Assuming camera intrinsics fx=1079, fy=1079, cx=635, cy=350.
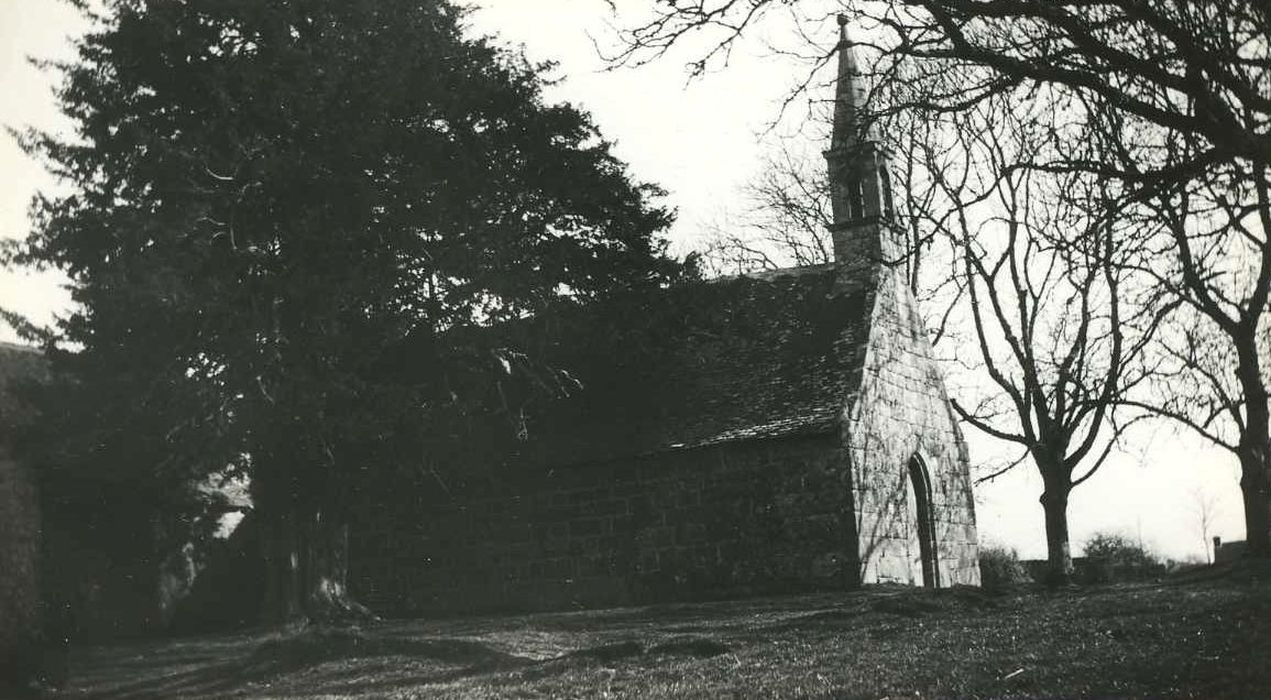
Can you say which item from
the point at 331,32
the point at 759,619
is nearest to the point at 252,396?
the point at 331,32

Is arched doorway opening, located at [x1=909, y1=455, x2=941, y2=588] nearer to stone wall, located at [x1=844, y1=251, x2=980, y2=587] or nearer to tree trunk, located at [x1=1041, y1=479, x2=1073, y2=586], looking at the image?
stone wall, located at [x1=844, y1=251, x2=980, y2=587]

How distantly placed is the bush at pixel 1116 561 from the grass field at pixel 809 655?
21.4 feet

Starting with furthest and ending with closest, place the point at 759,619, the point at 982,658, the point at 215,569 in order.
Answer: the point at 215,569
the point at 759,619
the point at 982,658

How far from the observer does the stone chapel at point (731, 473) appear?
835 inches

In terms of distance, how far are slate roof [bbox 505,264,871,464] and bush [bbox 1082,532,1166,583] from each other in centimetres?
757

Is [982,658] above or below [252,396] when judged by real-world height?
below

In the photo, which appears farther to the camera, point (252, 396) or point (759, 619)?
point (252, 396)

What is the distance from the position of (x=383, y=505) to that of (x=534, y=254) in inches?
301

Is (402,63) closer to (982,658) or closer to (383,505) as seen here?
(383,505)

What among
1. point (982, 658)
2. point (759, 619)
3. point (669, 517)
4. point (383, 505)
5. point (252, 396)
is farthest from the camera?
point (383, 505)

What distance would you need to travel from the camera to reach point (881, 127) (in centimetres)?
1048

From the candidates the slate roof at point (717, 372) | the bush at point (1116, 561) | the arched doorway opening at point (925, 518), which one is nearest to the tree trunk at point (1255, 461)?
the bush at point (1116, 561)

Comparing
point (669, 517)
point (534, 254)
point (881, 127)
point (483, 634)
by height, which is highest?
point (534, 254)

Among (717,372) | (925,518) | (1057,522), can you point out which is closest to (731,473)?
(717,372)
